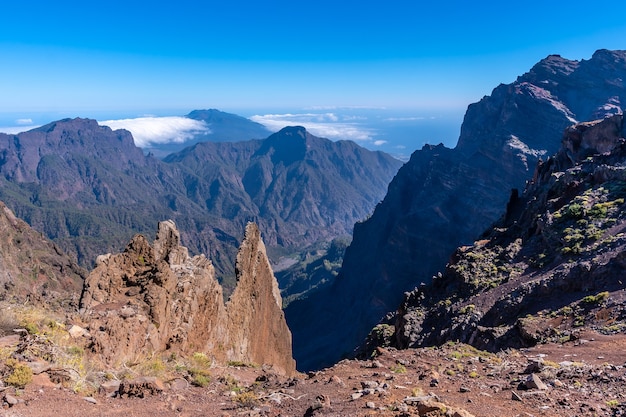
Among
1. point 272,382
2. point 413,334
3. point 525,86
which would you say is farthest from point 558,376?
point 525,86

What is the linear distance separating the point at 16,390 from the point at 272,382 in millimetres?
7948

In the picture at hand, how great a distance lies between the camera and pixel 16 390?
31.6 feet

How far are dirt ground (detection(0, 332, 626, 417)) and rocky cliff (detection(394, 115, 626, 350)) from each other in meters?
3.19

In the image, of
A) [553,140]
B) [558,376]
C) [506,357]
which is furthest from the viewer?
[553,140]

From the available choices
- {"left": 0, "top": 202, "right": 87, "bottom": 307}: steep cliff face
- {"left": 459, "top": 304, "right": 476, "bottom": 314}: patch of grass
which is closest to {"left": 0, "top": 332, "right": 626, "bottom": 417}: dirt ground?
{"left": 459, "top": 304, "right": 476, "bottom": 314}: patch of grass

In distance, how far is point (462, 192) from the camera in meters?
124

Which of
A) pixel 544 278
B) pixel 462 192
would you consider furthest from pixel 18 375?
pixel 462 192

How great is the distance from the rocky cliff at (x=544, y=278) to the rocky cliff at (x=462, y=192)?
64.0 metres

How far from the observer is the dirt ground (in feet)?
32.7

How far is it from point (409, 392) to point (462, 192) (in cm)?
11930

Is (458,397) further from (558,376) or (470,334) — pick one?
(470,334)

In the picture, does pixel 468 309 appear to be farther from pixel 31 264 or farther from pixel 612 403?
pixel 31 264

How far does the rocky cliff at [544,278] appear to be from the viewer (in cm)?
1970

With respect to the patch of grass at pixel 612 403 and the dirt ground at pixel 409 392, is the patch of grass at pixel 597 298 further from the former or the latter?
the patch of grass at pixel 612 403
